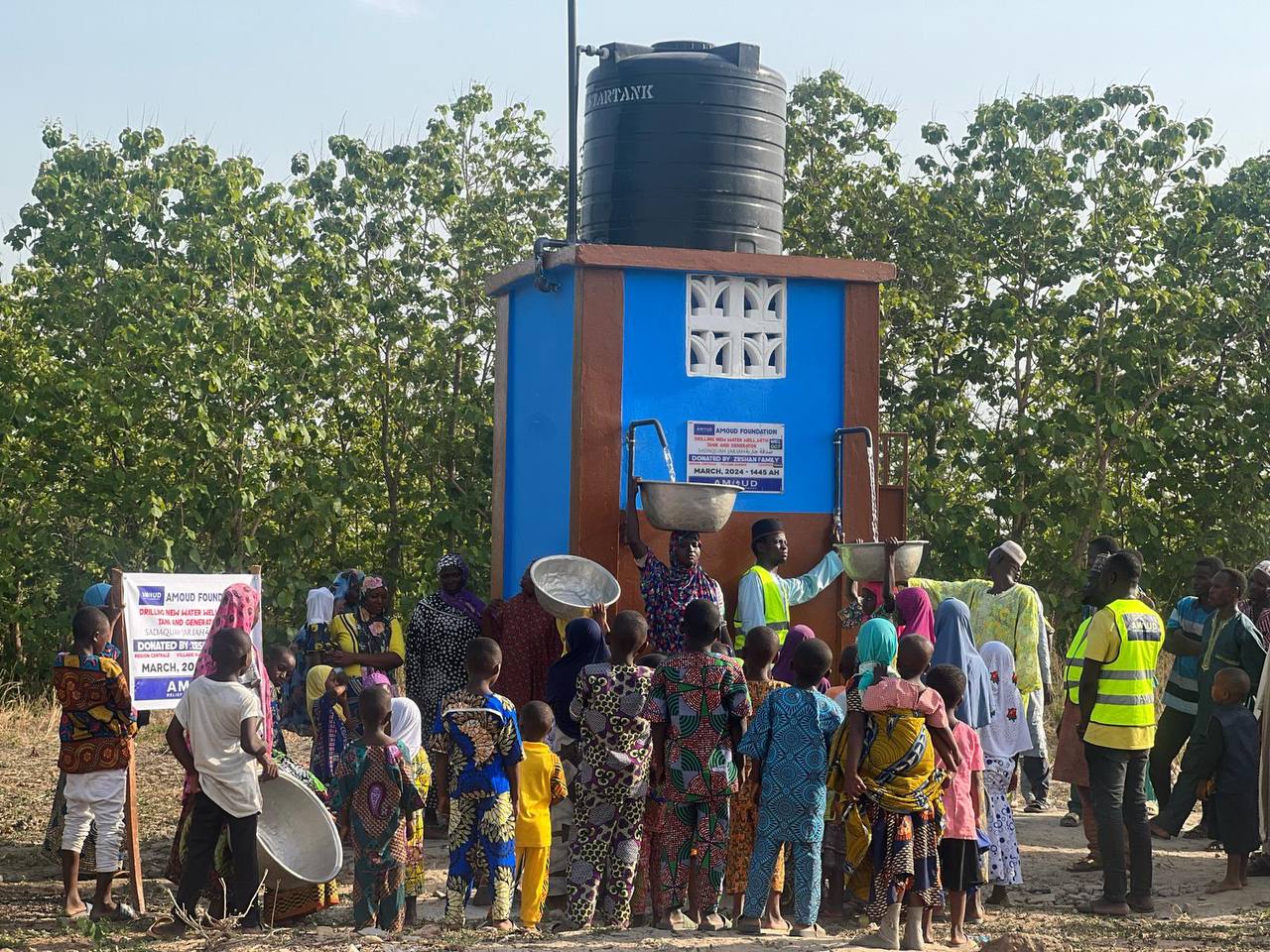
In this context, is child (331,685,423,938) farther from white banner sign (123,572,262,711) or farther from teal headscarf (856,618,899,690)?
teal headscarf (856,618,899,690)

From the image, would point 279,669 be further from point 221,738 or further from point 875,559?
point 875,559

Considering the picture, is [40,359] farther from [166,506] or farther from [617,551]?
[617,551]

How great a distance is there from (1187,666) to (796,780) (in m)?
3.59

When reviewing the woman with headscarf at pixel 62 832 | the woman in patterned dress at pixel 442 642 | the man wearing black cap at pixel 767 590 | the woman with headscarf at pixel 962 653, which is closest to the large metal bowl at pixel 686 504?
the man wearing black cap at pixel 767 590

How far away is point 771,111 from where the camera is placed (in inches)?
401

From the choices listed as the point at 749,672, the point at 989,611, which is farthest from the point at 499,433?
the point at 749,672

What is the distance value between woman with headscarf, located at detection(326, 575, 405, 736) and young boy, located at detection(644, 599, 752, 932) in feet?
6.91

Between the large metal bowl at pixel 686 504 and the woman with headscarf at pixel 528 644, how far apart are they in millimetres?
787

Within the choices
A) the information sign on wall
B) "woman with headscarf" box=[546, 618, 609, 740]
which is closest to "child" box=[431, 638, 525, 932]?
"woman with headscarf" box=[546, 618, 609, 740]

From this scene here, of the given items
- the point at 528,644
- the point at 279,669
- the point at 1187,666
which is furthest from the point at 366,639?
the point at 1187,666

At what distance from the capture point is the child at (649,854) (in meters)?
6.82

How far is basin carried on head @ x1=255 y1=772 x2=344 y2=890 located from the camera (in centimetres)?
671

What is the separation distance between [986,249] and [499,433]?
20.1 ft

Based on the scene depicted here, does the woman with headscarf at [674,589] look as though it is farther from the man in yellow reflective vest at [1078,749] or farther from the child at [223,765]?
the child at [223,765]
